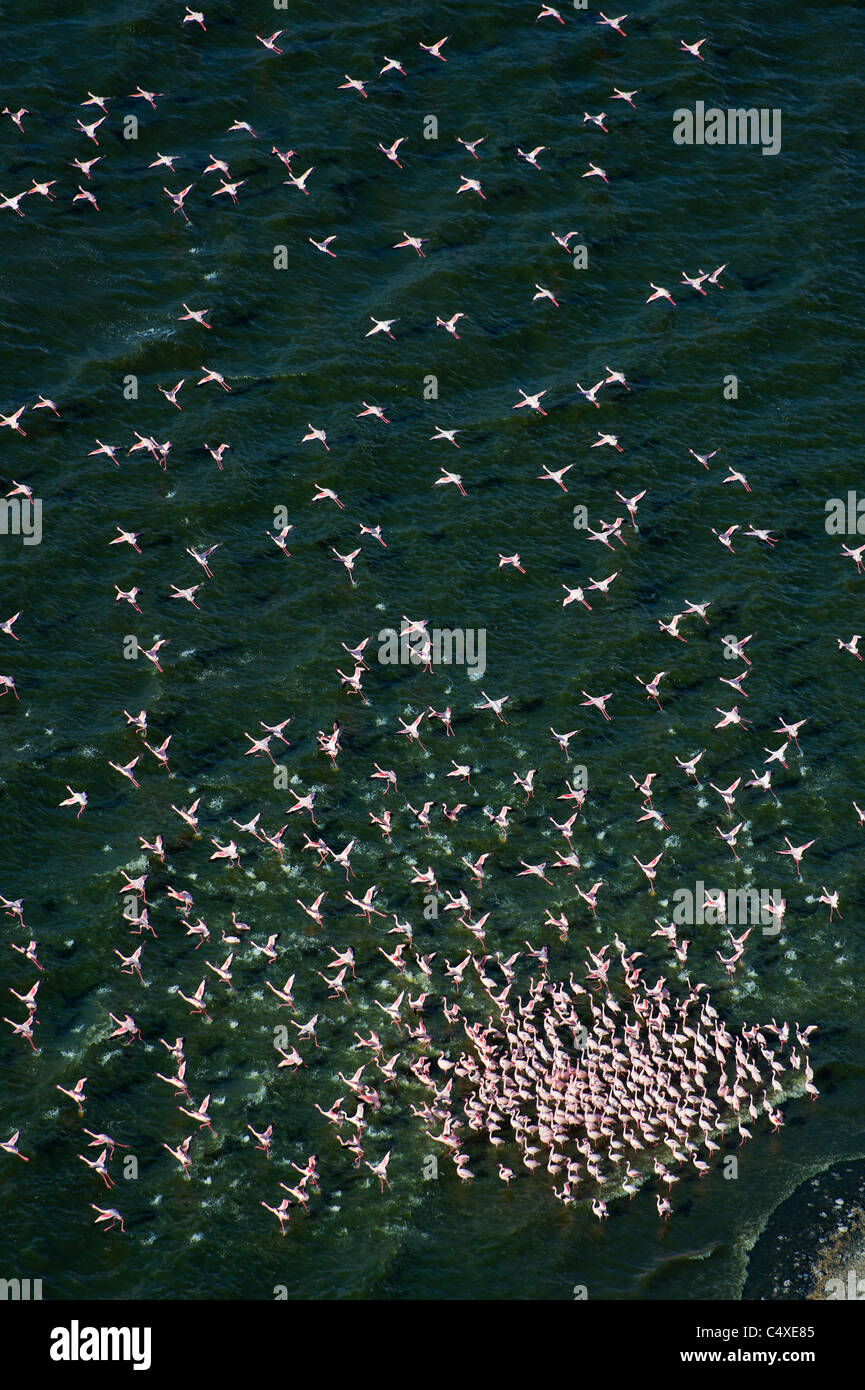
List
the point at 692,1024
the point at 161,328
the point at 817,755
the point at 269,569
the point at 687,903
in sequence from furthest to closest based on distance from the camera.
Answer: the point at 161,328, the point at 269,569, the point at 817,755, the point at 687,903, the point at 692,1024

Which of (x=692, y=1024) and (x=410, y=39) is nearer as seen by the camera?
(x=692, y=1024)

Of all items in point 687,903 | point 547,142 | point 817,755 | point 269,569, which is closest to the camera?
point 687,903

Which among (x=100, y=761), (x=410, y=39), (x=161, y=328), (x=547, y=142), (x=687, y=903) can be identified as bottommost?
(x=687, y=903)

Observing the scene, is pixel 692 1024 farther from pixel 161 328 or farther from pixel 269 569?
pixel 161 328

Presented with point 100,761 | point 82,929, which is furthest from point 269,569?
point 82,929

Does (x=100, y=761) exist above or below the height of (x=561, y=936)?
above

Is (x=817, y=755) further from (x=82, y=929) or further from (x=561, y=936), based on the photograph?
(x=82, y=929)
